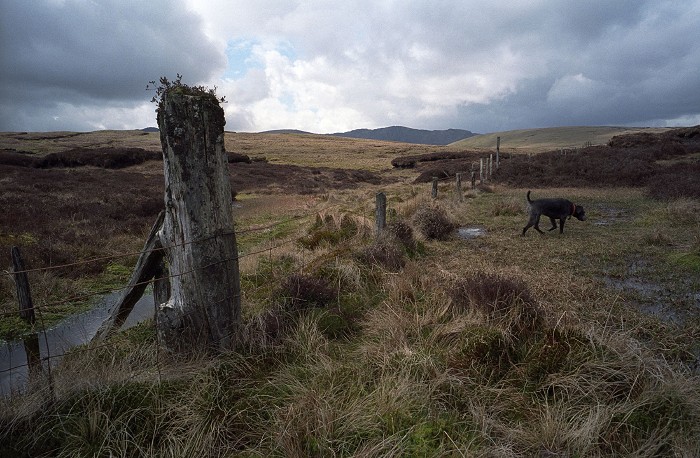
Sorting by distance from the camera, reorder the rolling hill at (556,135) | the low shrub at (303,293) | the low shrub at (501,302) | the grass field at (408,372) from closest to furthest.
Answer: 1. the grass field at (408,372)
2. the low shrub at (501,302)
3. the low shrub at (303,293)
4. the rolling hill at (556,135)

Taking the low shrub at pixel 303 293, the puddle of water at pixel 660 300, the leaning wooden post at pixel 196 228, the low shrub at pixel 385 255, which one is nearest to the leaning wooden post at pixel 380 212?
the low shrub at pixel 385 255

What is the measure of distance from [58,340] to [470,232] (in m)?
8.56

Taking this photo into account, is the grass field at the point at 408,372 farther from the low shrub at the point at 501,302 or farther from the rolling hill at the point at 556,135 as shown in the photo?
the rolling hill at the point at 556,135

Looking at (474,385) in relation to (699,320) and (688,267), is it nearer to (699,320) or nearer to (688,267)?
(699,320)

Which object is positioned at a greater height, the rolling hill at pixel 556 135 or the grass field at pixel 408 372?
the rolling hill at pixel 556 135

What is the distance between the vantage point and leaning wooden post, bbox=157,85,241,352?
123 inches

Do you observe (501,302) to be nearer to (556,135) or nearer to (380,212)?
(380,212)

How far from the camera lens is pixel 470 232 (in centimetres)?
1039

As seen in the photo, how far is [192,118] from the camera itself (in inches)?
123

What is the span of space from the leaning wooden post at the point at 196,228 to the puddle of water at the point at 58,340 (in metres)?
1.34

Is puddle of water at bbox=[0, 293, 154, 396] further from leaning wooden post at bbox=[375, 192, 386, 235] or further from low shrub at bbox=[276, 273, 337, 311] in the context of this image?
leaning wooden post at bbox=[375, 192, 386, 235]

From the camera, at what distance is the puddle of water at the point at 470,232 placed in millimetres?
9867

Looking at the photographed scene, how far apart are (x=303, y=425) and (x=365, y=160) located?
57182 mm

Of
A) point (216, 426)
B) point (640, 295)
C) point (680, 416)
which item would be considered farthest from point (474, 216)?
point (216, 426)
